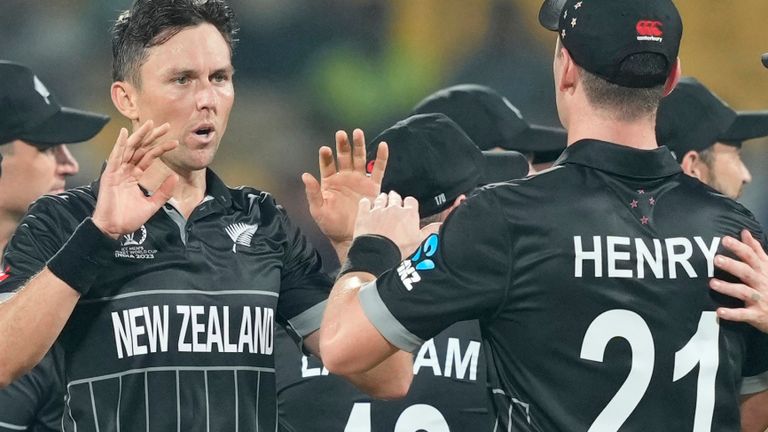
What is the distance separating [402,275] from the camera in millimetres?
2463

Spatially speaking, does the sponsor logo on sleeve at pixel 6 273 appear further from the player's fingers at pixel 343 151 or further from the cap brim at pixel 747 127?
the cap brim at pixel 747 127

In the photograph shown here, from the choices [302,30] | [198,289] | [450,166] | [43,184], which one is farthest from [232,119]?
[198,289]

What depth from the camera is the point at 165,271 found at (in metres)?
2.87

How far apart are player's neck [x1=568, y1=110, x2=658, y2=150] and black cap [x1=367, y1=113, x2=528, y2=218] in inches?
45.5

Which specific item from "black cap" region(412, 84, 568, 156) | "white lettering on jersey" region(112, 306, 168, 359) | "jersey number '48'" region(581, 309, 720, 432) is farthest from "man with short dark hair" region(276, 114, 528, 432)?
"black cap" region(412, 84, 568, 156)

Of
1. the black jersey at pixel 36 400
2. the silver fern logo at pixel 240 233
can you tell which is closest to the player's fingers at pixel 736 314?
the silver fern logo at pixel 240 233

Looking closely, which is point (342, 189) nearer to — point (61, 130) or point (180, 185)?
point (180, 185)

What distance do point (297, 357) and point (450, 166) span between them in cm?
75

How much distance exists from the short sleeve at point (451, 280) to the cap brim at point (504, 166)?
7.00ft

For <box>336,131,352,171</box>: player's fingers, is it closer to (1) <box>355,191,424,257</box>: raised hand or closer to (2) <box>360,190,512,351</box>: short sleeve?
(1) <box>355,191,424,257</box>: raised hand

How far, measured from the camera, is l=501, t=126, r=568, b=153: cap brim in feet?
18.4

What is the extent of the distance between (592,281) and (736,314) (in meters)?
0.30

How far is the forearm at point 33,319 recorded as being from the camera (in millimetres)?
2600

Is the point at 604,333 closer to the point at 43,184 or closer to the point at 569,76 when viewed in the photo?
the point at 569,76
